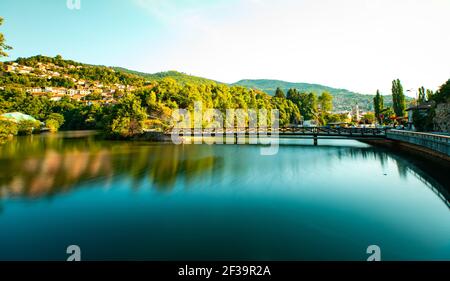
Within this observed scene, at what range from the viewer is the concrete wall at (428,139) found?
17.4 meters

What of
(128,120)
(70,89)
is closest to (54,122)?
(128,120)

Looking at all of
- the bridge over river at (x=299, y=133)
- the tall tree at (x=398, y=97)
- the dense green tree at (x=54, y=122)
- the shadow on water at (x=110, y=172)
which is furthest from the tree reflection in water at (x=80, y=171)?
the tall tree at (x=398, y=97)

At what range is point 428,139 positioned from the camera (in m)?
20.4

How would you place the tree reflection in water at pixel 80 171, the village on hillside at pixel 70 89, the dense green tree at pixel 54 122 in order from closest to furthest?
the tree reflection in water at pixel 80 171, the dense green tree at pixel 54 122, the village on hillside at pixel 70 89

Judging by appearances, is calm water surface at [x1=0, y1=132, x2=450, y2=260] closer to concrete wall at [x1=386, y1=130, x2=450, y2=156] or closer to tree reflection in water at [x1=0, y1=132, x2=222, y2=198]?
tree reflection in water at [x1=0, y1=132, x2=222, y2=198]

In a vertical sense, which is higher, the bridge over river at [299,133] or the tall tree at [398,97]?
the tall tree at [398,97]

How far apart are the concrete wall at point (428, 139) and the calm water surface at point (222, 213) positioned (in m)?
2.06

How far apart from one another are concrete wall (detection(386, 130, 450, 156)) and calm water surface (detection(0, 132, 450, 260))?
206 cm

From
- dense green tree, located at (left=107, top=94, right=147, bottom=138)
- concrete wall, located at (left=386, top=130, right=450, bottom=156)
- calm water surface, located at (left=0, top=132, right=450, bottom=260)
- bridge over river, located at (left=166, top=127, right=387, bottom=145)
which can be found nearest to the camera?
calm water surface, located at (left=0, top=132, right=450, bottom=260)

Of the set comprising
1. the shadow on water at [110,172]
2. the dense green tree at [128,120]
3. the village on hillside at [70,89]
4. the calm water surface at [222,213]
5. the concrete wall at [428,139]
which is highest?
the village on hillside at [70,89]

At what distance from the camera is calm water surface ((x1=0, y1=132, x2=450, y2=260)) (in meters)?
7.47

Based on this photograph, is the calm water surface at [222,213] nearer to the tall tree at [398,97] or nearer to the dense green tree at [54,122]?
the tall tree at [398,97]

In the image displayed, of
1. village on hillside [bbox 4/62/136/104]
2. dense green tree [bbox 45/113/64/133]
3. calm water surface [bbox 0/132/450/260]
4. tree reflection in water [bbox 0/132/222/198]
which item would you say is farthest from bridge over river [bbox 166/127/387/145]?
village on hillside [bbox 4/62/136/104]
